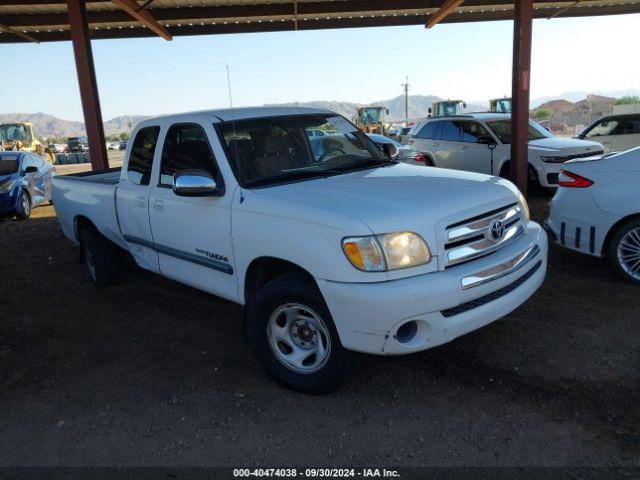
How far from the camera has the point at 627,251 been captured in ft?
16.8

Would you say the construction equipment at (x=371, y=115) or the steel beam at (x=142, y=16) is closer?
the steel beam at (x=142, y=16)

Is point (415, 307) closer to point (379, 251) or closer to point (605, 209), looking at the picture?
point (379, 251)

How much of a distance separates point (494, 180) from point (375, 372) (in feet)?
5.50

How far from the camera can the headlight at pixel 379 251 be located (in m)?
2.93

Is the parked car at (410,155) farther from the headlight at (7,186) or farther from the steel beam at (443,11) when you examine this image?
the headlight at (7,186)

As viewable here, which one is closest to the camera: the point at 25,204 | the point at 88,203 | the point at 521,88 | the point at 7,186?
the point at 88,203

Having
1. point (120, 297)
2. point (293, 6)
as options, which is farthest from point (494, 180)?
point (293, 6)

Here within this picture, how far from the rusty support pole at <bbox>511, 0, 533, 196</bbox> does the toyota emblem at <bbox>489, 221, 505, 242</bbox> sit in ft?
22.0

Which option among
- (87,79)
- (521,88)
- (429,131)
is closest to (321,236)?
(521,88)

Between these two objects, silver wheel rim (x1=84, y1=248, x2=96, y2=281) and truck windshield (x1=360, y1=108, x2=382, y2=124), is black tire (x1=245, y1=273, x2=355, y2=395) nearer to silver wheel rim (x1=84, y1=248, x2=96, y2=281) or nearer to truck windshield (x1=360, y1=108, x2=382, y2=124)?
silver wheel rim (x1=84, y1=248, x2=96, y2=281)

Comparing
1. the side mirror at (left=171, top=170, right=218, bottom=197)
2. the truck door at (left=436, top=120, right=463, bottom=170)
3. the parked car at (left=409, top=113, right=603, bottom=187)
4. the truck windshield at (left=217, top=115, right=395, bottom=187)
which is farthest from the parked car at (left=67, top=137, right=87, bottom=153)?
the side mirror at (left=171, top=170, right=218, bottom=197)

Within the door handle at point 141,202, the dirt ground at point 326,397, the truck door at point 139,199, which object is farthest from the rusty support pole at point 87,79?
the door handle at point 141,202

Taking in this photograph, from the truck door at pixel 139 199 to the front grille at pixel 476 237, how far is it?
2.79 meters

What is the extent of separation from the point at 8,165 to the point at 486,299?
38.9 ft
